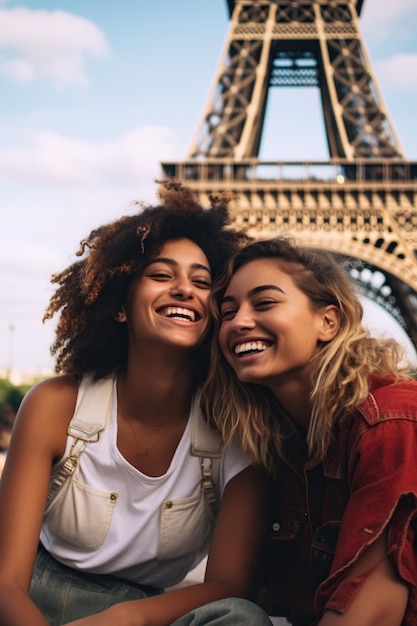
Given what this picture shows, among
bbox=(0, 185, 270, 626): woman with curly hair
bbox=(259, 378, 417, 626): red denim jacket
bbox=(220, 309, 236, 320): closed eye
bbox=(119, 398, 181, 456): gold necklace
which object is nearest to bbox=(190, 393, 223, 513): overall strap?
bbox=(0, 185, 270, 626): woman with curly hair

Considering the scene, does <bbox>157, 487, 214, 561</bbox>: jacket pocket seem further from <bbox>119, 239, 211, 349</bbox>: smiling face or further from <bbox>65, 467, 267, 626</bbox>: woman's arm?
<bbox>119, 239, 211, 349</bbox>: smiling face

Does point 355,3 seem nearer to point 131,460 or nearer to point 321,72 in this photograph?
point 321,72

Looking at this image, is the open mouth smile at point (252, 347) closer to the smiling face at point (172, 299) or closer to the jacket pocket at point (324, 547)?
the smiling face at point (172, 299)

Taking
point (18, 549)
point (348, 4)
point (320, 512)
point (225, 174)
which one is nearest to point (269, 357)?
point (320, 512)

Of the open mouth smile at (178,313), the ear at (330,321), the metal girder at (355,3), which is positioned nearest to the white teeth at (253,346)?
the ear at (330,321)

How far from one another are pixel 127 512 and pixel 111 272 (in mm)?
1011

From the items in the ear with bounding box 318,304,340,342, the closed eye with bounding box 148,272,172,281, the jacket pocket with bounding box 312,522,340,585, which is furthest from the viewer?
the closed eye with bounding box 148,272,172,281

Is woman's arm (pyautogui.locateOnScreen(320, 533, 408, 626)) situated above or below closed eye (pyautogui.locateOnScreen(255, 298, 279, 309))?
below

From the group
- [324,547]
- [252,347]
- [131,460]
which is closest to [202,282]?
[252,347]

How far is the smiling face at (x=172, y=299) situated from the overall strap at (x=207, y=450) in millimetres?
355

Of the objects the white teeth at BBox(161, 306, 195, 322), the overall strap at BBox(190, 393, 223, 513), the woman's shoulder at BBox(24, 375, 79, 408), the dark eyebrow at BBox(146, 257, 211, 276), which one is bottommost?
the overall strap at BBox(190, 393, 223, 513)

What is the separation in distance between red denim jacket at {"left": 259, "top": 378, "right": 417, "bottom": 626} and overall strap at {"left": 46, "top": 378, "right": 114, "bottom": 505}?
0.78 m

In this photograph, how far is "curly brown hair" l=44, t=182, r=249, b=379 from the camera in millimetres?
3420

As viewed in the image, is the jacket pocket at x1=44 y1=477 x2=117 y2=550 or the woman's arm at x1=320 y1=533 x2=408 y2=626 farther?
the jacket pocket at x1=44 y1=477 x2=117 y2=550
